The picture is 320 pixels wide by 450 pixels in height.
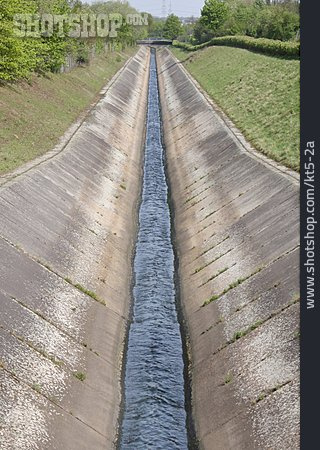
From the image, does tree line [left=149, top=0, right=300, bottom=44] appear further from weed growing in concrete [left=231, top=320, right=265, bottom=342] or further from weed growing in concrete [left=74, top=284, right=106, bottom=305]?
weed growing in concrete [left=231, top=320, right=265, bottom=342]

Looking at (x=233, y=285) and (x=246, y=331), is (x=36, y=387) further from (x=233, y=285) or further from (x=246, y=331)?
(x=233, y=285)

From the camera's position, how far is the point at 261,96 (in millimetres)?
60500

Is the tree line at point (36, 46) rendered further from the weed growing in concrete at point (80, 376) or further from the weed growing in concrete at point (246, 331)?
the weed growing in concrete at point (246, 331)

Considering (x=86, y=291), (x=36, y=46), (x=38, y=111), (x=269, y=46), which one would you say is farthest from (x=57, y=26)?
(x=86, y=291)

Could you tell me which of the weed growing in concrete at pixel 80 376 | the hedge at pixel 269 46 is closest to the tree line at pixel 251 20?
the hedge at pixel 269 46

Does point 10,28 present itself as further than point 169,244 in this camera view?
Yes

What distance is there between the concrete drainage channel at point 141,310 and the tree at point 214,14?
123986 mm

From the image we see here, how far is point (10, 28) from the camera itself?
5212cm

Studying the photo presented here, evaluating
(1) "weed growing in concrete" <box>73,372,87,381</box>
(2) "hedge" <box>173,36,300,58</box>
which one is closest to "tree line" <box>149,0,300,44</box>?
(2) "hedge" <box>173,36,300,58</box>

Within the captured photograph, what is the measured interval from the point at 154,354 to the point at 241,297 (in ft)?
13.8

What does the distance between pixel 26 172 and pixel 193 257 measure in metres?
10.6

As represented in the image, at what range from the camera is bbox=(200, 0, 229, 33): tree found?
160125 millimetres
